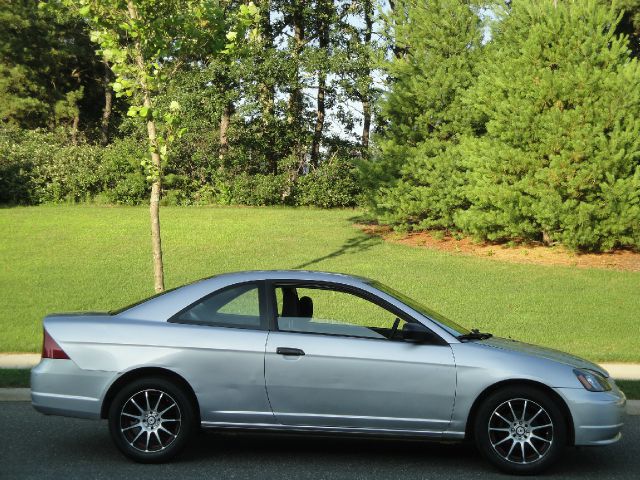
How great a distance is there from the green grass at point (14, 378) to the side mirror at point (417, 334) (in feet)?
15.1

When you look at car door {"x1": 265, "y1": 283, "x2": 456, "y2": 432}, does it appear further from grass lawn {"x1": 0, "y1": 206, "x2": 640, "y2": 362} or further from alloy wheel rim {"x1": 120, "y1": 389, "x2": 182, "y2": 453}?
grass lawn {"x1": 0, "y1": 206, "x2": 640, "y2": 362}

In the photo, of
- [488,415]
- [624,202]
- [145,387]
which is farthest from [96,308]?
[624,202]

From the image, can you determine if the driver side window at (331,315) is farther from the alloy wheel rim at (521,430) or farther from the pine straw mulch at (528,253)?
the pine straw mulch at (528,253)

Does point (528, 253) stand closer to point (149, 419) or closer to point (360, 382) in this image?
point (360, 382)

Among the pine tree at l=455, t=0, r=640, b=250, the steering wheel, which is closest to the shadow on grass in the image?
the pine tree at l=455, t=0, r=640, b=250

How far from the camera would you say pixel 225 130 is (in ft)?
115

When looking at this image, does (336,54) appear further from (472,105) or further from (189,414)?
(189,414)

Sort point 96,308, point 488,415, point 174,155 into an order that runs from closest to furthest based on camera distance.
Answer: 1. point 488,415
2. point 96,308
3. point 174,155

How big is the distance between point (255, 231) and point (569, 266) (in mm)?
8555

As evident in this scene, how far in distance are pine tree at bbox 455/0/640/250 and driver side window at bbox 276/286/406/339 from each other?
13.3 m

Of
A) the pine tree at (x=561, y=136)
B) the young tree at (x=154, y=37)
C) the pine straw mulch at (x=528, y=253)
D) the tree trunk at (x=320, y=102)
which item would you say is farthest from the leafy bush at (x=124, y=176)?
the young tree at (x=154, y=37)

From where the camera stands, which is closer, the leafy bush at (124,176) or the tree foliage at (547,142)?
the tree foliage at (547,142)

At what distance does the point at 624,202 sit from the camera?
19.0m

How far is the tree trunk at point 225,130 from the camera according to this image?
1366 inches
